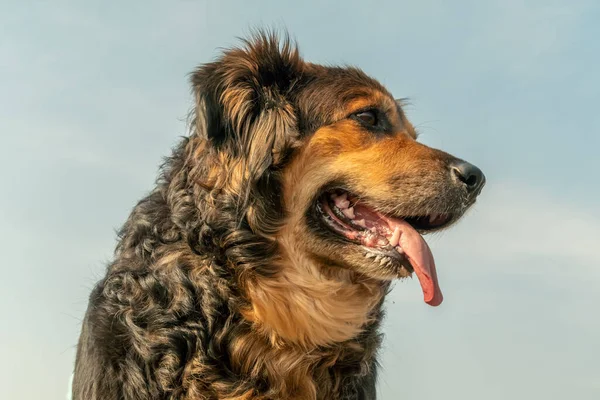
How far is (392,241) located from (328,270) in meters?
0.48

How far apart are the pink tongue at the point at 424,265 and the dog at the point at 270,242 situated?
1cm

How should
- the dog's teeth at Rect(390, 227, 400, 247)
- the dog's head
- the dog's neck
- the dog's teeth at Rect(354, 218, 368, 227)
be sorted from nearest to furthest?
the dog's neck → the dog's head → the dog's teeth at Rect(390, 227, 400, 247) → the dog's teeth at Rect(354, 218, 368, 227)

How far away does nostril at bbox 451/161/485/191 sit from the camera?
4.54 meters

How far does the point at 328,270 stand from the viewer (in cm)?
444

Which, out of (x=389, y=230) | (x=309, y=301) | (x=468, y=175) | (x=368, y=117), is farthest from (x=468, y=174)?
(x=309, y=301)

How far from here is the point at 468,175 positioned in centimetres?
454

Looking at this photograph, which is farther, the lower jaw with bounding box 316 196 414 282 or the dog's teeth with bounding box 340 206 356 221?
the dog's teeth with bounding box 340 206 356 221

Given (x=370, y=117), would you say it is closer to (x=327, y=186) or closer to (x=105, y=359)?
(x=327, y=186)

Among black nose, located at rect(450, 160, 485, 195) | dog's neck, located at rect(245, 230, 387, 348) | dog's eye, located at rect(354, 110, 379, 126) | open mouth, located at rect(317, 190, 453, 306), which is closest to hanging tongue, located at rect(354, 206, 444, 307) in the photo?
open mouth, located at rect(317, 190, 453, 306)

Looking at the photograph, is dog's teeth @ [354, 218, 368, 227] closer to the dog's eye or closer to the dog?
the dog

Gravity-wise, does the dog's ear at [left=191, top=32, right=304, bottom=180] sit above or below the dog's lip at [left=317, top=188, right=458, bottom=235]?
above

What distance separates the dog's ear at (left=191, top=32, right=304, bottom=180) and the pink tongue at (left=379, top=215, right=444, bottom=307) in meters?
1.03

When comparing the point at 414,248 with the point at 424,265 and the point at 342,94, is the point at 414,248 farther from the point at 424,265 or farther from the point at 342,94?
the point at 342,94

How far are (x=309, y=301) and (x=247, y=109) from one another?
1.35m
